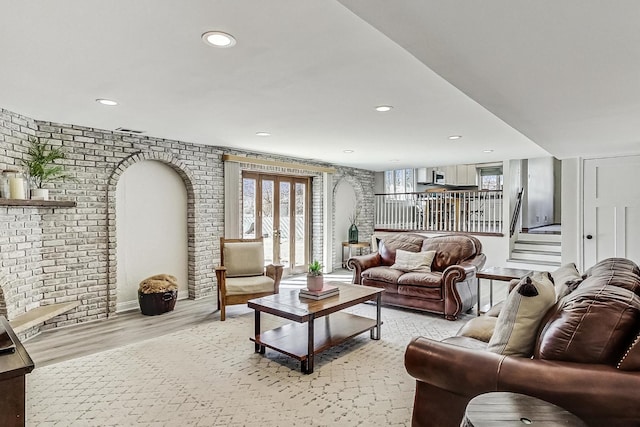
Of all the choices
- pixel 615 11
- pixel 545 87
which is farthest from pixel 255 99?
pixel 615 11

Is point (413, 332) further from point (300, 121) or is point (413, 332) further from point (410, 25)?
point (410, 25)

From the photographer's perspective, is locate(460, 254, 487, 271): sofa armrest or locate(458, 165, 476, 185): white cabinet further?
locate(458, 165, 476, 185): white cabinet

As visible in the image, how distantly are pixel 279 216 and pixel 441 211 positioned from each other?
12.2 ft

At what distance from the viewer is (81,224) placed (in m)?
4.17

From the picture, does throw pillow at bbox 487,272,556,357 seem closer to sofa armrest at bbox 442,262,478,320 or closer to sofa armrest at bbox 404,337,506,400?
sofa armrest at bbox 404,337,506,400

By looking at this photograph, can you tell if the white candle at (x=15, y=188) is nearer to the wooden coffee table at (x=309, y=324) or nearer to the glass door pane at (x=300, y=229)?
the wooden coffee table at (x=309, y=324)

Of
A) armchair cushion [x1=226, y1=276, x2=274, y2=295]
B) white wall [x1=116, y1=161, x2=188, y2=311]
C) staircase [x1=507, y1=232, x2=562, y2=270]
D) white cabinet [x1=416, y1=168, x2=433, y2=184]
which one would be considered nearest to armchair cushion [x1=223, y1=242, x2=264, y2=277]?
armchair cushion [x1=226, y1=276, x2=274, y2=295]

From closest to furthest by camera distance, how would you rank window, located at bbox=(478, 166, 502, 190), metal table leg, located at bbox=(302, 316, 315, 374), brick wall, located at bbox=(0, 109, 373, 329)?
metal table leg, located at bbox=(302, 316, 315, 374), brick wall, located at bbox=(0, 109, 373, 329), window, located at bbox=(478, 166, 502, 190)

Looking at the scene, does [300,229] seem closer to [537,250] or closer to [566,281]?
[537,250]

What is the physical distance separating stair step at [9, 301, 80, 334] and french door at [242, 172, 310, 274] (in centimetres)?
279

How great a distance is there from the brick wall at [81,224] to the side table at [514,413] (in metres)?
3.87

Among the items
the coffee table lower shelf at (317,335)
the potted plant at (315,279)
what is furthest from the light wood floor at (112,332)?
the potted plant at (315,279)

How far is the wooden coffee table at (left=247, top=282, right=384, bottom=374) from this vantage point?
2904mm

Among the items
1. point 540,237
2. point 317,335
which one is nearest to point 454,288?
point 317,335
